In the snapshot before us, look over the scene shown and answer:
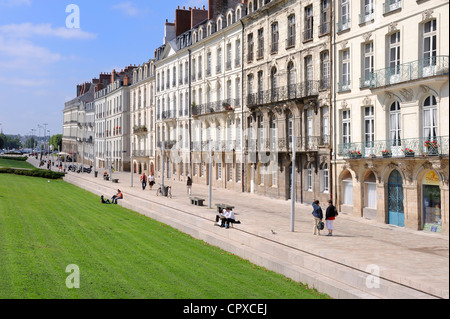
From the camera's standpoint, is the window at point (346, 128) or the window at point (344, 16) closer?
the window at point (344, 16)

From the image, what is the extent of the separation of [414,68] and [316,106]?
33.4ft

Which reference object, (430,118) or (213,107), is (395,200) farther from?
(213,107)

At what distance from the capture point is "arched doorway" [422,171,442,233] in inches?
909

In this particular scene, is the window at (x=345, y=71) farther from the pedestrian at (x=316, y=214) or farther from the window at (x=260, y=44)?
the window at (x=260, y=44)

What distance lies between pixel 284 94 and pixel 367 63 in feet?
31.1

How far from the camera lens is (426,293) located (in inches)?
479

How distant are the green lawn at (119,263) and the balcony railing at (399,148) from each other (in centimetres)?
996

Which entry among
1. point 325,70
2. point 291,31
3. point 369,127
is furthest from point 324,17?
point 369,127

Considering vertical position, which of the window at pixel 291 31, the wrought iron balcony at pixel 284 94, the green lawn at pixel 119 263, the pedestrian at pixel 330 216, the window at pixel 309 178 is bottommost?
the green lawn at pixel 119 263

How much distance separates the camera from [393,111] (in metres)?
26.0

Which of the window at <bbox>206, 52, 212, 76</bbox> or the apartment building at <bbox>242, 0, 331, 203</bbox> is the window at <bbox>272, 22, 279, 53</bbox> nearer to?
the apartment building at <bbox>242, 0, 331, 203</bbox>

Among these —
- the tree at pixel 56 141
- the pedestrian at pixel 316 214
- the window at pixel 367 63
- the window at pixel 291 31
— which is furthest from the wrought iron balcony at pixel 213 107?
the tree at pixel 56 141

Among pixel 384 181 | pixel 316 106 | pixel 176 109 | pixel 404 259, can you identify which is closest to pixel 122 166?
pixel 176 109

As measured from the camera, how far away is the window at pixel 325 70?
32.2 metres
